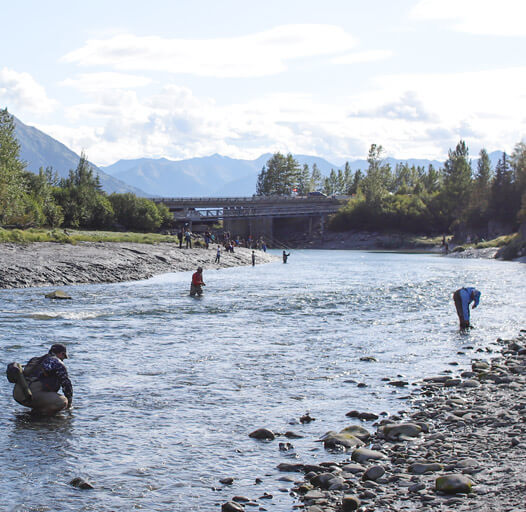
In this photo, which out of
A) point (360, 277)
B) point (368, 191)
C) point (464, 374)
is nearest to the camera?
point (464, 374)

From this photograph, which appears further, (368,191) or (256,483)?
(368,191)

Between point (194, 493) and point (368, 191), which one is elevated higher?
point (368, 191)

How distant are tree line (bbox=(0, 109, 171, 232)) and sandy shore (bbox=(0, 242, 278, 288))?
11.4m

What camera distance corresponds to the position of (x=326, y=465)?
43.5 ft

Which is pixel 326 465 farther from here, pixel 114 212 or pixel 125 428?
pixel 114 212

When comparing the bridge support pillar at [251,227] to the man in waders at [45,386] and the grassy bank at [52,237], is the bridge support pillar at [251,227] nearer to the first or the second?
the grassy bank at [52,237]

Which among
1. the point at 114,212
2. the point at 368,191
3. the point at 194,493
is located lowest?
the point at 194,493

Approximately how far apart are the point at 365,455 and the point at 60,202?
96287 millimetres

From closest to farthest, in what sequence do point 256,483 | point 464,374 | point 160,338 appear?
point 256,483, point 464,374, point 160,338

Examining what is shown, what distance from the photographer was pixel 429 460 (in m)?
13.3

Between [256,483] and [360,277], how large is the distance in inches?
2275

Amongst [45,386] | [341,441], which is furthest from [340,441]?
[45,386]

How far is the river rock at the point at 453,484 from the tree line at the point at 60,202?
2844 inches

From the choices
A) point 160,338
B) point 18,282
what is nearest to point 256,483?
point 160,338
